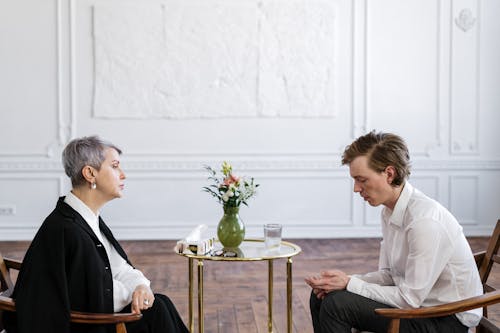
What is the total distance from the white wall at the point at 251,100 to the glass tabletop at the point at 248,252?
330cm

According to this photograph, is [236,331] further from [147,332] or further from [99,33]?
[99,33]

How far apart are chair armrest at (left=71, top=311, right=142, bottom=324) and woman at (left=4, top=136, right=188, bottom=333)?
0.03 metres

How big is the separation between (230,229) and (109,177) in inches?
31.9

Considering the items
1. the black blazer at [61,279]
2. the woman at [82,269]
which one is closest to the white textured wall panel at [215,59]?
the woman at [82,269]

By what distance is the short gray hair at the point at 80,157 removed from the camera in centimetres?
238

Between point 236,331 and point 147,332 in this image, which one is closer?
point 147,332

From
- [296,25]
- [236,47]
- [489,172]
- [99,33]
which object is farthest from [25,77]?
[489,172]

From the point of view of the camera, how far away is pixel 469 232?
6645mm

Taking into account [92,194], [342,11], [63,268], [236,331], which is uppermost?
[342,11]

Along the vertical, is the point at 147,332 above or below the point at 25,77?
below

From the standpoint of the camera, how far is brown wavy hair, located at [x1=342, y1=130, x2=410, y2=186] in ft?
7.46

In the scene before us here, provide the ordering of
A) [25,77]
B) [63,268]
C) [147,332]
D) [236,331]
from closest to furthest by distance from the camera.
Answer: [63,268] → [147,332] → [236,331] → [25,77]

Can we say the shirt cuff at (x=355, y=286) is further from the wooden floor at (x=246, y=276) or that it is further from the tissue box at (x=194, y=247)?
the wooden floor at (x=246, y=276)

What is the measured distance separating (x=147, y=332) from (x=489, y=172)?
16.9ft
